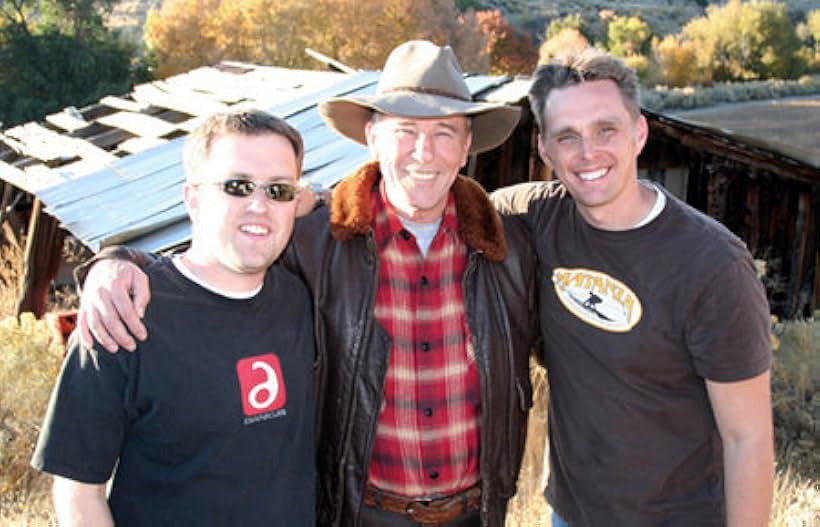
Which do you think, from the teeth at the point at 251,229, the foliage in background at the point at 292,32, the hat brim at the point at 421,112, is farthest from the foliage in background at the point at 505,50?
the teeth at the point at 251,229

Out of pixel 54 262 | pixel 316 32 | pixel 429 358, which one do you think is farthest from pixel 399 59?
pixel 316 32

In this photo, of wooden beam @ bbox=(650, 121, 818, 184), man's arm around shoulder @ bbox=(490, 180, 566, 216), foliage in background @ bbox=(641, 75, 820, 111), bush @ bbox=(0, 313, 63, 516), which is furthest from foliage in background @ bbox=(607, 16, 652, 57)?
man's arm around shoulder @ bbox=(490, 180, 566, 216)

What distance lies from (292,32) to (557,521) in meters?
32.9

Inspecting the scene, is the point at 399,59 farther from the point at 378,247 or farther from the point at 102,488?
the point at 102,488

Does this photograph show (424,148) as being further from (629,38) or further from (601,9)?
(601,9)

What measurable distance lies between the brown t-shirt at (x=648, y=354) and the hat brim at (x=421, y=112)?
0.58m

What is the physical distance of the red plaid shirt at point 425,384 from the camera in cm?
274

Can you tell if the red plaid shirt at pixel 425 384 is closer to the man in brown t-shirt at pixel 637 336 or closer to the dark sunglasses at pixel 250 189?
the man in brown t-shirt at pixel 637 336

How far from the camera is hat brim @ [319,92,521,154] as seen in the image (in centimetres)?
280

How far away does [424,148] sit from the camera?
2.78 meters

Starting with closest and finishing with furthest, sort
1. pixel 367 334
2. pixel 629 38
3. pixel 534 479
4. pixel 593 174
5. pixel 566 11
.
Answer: pixel 593 174
pixel 367 334
pixel 534 479
pixel 629 38
pixel 566 11

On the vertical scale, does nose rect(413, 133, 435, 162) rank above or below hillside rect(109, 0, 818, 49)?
→ above

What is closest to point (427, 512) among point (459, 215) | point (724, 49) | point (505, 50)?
point (459, 215)

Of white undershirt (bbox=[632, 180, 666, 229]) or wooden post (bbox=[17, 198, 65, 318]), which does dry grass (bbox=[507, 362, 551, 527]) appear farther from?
wooden post (bbox=[17, 198, 65, 318])
